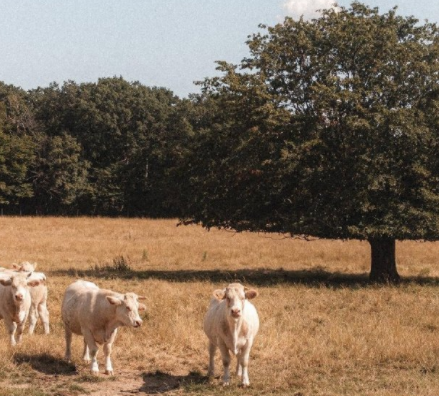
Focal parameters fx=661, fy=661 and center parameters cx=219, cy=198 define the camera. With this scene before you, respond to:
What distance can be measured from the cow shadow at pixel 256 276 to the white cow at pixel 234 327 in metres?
11.5

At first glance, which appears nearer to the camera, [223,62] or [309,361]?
[309,361]

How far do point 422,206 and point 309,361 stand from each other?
1190 centimetres

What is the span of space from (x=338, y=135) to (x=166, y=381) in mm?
14410

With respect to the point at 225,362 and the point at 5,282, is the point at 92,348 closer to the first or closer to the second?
the point at 225,362

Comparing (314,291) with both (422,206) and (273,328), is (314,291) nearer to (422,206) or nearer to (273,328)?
(422,206)

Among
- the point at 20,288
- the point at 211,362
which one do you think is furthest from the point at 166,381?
the point at 20,288

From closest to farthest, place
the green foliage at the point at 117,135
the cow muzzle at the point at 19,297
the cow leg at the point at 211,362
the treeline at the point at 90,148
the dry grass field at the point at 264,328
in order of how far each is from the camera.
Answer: the dry grass field at the point at 264,328 → the cow leg at the point at 211,362 → the cow muzzle at the point at 19,297 → the treeline at the point at 90,148 → the green foliage at the point at 117,135

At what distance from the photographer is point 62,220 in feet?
167

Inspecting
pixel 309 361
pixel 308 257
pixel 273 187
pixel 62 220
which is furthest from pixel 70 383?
pixel 62 220

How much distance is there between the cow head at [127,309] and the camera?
1055 centimetres

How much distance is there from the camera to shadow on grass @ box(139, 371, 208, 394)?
10.2 metres

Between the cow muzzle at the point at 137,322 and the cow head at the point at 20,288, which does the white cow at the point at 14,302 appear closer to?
the cow head at the point at 20,288

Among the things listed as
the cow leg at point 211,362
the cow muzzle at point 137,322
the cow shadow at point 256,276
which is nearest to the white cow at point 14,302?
the cow muzzle at point 137,322

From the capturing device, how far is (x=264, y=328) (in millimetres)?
14234
